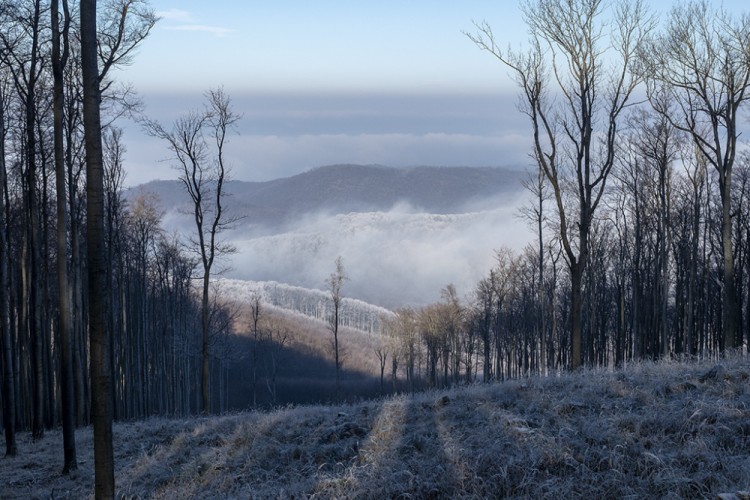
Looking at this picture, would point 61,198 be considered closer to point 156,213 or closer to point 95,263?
point 95,263

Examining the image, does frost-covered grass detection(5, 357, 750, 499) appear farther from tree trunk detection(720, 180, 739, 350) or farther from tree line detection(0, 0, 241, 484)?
tree trunk detection(720, 180, 739, 350)

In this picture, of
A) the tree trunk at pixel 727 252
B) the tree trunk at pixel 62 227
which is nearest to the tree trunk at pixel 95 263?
the tree trunk at pixel 62 227

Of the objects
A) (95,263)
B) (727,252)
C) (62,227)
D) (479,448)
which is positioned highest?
(62,227)

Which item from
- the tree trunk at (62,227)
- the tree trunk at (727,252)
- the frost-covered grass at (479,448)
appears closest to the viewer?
the frost-covered grass at (479,448)

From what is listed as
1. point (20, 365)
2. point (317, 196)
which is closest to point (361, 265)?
point (317, 196)

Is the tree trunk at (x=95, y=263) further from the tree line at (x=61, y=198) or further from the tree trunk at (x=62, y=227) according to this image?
the tree trunk at (x=62, y=227)

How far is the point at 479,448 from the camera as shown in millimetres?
8055

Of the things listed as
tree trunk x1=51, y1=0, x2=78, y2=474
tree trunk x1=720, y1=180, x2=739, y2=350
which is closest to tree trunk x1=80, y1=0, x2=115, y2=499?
tree trunk x1=51, y1=0, x2=78, y2=474

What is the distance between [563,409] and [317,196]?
187983 mm

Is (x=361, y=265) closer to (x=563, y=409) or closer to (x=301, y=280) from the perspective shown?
(x=301, y=280)

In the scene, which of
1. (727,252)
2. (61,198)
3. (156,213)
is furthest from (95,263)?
(156,213)

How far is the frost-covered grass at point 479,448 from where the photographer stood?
6.83m

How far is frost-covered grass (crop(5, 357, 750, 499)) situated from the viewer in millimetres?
6832

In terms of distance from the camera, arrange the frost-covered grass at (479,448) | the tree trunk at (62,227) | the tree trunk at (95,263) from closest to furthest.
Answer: the frost-covered grass at (479,448), the tree trunk at (95,263), the tree trunk at (62,227)
